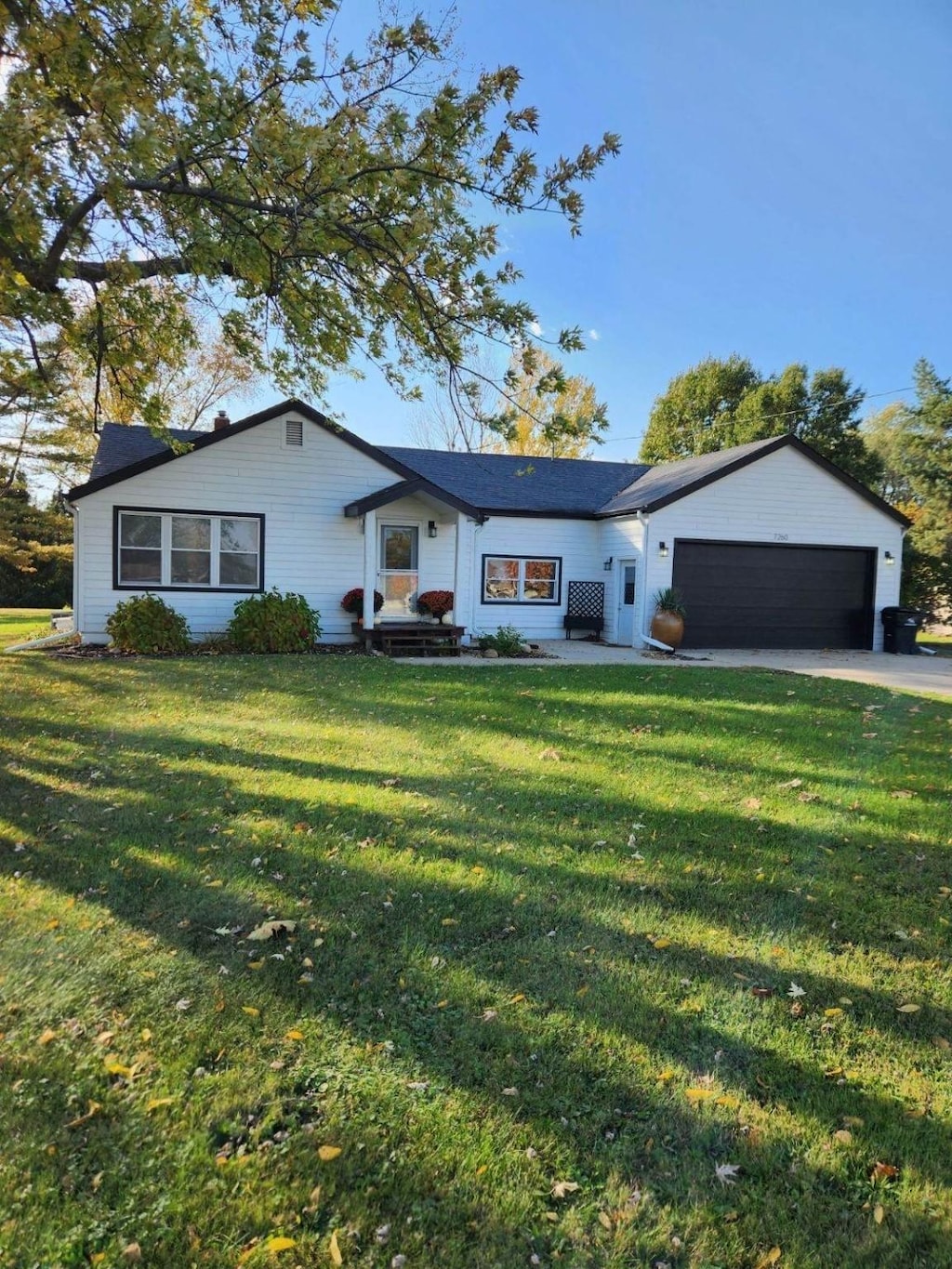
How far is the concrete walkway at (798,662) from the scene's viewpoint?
12062 millimetres

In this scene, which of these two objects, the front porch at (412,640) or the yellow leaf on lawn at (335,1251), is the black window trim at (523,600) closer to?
the front porch at (412,640)

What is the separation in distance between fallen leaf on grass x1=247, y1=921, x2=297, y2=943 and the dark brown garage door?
14539 millimetres

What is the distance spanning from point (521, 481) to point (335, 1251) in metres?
18.3

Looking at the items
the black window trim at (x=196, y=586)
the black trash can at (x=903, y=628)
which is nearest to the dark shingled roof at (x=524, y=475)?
the black window trim at (x=196, y=586)

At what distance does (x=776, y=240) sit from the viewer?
17.7 metres

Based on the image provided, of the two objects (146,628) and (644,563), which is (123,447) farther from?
(644,563)

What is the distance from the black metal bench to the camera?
1792 cm

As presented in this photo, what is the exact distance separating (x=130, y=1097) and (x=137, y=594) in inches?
513

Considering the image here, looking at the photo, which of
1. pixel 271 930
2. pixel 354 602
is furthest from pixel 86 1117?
pixel 354 602

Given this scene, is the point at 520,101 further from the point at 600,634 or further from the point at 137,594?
the point at 600,634

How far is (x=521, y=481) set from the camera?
63.1 ft

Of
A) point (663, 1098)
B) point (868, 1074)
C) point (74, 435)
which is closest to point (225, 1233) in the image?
point (663, 1098)

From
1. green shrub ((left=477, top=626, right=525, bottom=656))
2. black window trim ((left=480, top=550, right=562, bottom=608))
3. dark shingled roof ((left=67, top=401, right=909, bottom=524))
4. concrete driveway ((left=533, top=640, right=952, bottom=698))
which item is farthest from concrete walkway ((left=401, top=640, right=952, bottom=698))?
dark shingled roof ((left=67, top=401, right=909, bottom=524))

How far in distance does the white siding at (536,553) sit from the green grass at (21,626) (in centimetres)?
939
